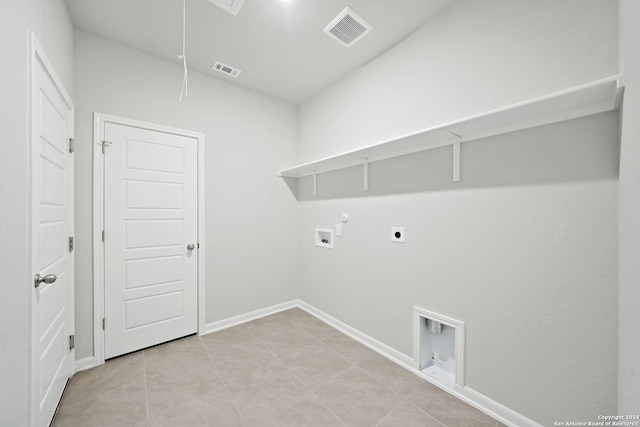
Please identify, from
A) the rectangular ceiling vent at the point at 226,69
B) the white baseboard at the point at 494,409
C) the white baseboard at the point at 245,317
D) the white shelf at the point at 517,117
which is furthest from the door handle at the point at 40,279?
the white baseboard at the point at 494,409

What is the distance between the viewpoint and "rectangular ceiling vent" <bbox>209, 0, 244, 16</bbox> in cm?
181

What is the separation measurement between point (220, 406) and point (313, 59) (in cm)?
314

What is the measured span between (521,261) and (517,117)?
0.89 metres

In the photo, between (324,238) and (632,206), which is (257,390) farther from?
(632,206)

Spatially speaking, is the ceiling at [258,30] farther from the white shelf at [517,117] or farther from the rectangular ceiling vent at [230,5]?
the white shelf at [517,117]

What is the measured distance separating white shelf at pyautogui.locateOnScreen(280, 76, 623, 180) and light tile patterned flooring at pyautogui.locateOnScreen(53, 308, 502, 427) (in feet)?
5.54

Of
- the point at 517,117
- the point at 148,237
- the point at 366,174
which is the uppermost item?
the point at 517,117

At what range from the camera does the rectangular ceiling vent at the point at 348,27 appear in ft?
6.42

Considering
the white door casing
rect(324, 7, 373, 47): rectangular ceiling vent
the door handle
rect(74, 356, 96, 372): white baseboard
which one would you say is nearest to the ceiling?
rect(324, 7, 373, 47): rectangular ceiling vent

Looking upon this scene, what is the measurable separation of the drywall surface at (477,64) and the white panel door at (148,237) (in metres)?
1.91

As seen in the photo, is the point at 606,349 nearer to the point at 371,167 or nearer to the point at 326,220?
the point at 371,167

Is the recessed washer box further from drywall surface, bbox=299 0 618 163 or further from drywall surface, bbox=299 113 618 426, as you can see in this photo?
drywall surface, bbox=299 0 618 163

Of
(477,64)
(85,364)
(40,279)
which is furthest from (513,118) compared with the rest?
(85,364)

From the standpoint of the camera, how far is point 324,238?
3.14 meters
